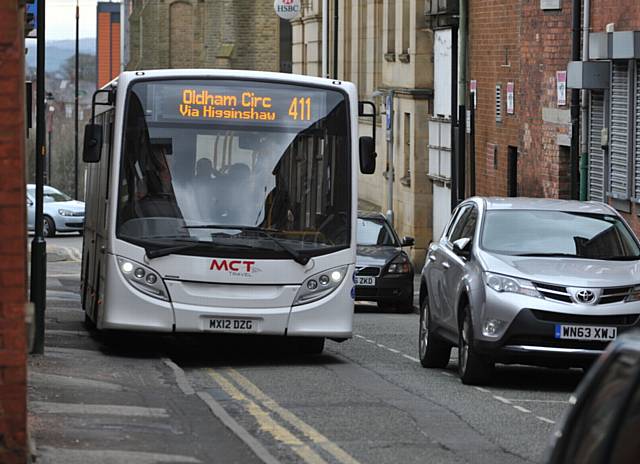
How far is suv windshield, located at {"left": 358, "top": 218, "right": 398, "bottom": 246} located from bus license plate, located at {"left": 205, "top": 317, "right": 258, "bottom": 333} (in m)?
12.4

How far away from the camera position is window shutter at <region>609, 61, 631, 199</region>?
2692cm

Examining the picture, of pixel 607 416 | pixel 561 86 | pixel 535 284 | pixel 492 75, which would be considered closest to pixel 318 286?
pixel 535 284

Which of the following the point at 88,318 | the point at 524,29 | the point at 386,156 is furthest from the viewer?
the point at 386,156

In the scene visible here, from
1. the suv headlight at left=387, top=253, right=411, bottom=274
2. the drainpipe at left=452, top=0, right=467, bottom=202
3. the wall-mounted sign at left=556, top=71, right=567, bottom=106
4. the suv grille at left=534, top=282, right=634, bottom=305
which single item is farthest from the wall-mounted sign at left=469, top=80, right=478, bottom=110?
the suv grille at left=534, top=282, right=634, bottom=305

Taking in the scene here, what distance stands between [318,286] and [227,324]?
96 cm

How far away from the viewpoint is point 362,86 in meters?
53.8

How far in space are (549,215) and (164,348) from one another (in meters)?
5.12

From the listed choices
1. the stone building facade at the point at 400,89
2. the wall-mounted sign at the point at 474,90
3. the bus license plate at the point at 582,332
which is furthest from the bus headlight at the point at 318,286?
the stone building facade at the point at 400,89

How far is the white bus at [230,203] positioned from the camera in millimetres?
16109

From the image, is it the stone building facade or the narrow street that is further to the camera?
the stone building facade

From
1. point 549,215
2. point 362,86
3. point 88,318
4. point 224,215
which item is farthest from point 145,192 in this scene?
point 362,86

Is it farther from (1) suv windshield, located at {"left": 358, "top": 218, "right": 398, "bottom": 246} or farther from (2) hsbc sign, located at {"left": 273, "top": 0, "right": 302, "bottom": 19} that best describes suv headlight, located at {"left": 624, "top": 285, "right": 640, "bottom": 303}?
(2) hsbc sign, located at {"left": 273, "top": 0, "right": 302, "bottom": 19}

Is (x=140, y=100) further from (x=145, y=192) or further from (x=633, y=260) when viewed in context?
(x=633, y=260)

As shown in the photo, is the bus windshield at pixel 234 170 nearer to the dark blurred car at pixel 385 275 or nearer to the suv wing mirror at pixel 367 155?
the suv wing mirror at pixel 367 155
